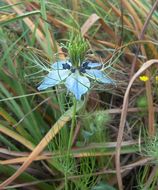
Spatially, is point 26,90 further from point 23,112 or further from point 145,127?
point 145,127

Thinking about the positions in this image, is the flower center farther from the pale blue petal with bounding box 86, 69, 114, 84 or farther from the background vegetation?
the background vegetation

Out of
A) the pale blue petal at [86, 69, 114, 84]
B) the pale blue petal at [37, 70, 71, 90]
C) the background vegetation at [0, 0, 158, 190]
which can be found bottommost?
the background vegetation at [0, 0, 158, 190]

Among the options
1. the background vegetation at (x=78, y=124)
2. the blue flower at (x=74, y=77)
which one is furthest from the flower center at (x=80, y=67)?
the background vegetation at (x=78, y=124)

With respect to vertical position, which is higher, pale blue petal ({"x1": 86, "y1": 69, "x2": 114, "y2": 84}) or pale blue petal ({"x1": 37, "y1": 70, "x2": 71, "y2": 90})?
pale blue petal ({"x1": 37, "y1": 70, "x2": 71, "y2": 90})

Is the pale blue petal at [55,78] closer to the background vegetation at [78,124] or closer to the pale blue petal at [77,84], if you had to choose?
the pale blue petal at [77,84]

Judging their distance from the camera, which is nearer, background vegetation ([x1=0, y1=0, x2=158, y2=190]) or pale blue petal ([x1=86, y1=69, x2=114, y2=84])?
pale blue petal ([x1=86, y1=69, x2=114, y2=84])

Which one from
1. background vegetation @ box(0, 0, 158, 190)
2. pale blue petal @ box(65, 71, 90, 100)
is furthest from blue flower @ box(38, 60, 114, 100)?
background vegetation @ box(0, 0, 158, 190)

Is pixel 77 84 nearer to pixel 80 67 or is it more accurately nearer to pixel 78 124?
pixel 80 67
